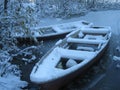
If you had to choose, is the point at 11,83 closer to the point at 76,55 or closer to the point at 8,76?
the point at 8,76

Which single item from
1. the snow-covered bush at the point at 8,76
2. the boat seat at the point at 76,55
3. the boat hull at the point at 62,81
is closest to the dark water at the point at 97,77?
the boat hull at the point at 62,81

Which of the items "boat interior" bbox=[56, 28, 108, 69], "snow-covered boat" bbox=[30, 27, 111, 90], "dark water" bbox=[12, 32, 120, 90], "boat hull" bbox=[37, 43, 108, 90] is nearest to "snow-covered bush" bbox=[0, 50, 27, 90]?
"dark water" bbox=[12, 32, 120, 90]

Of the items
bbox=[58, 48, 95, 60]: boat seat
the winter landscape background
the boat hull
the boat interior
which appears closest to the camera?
the winter landscape background

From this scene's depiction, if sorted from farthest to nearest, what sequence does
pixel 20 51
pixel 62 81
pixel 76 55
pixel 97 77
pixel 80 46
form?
pixel 80 46 → pixel 76 55 → pixel 97 77 → pixel 20 51 → pixel 62 81

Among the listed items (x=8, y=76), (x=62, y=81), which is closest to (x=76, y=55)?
(x=62, y=81)

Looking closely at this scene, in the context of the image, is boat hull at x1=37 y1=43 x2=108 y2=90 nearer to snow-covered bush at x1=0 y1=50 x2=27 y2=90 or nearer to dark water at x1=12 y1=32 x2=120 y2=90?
dark water at x1=12 y1=32 x2=120 y2=90

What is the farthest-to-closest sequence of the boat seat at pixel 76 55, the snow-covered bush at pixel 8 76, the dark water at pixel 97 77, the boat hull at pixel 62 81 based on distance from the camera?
the boat seat at pixel 76 55, the dark water at pixel 97 77, the snow-covered bush at pixel 8 76, the boat hull at pixel 62 81

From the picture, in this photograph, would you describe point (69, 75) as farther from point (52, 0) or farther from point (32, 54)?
point (52, 0)

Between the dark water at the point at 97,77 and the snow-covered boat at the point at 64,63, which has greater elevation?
the snow-covered boat at the point at 64,63

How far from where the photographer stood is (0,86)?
662 cm

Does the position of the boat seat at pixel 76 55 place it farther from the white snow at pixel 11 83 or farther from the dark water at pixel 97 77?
the white snow at pixel 11 83

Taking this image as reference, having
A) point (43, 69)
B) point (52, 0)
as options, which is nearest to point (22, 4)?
point (43, 69)

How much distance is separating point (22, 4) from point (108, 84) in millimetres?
3540

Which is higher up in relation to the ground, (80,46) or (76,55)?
(76,55)
